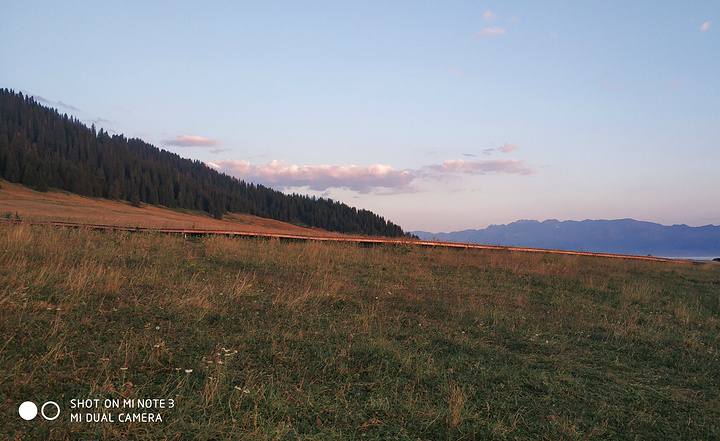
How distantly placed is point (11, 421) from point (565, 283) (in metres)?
14.3

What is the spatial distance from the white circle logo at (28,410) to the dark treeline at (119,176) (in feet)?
229

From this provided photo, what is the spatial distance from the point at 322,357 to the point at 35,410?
285 centimetres

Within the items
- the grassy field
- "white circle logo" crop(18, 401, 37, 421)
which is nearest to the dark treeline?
the grassy field

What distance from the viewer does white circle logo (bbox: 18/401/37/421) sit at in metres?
3.18

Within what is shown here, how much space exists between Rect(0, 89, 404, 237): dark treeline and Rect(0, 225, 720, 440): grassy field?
219 feet

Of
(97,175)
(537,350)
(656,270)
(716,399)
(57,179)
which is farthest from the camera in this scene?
(97,175)

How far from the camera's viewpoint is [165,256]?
10.6m

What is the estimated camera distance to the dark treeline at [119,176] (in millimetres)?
65250

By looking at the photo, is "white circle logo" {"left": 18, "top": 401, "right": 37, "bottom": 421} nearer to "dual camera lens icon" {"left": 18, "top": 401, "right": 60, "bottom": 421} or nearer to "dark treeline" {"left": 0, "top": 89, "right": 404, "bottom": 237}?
"dual camera lens icon" {"left": 18, "top": 401, "right": 60, "bottom": 421}

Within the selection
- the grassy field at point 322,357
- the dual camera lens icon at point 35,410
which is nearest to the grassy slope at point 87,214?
the grassy field at point 322,357

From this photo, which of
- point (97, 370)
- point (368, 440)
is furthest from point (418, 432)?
point (97, 370)

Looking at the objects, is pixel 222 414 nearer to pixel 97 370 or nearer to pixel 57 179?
pixel 97 370

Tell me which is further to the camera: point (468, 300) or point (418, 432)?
point (468, 300)

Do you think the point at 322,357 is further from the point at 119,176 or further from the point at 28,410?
the point at 119,176
